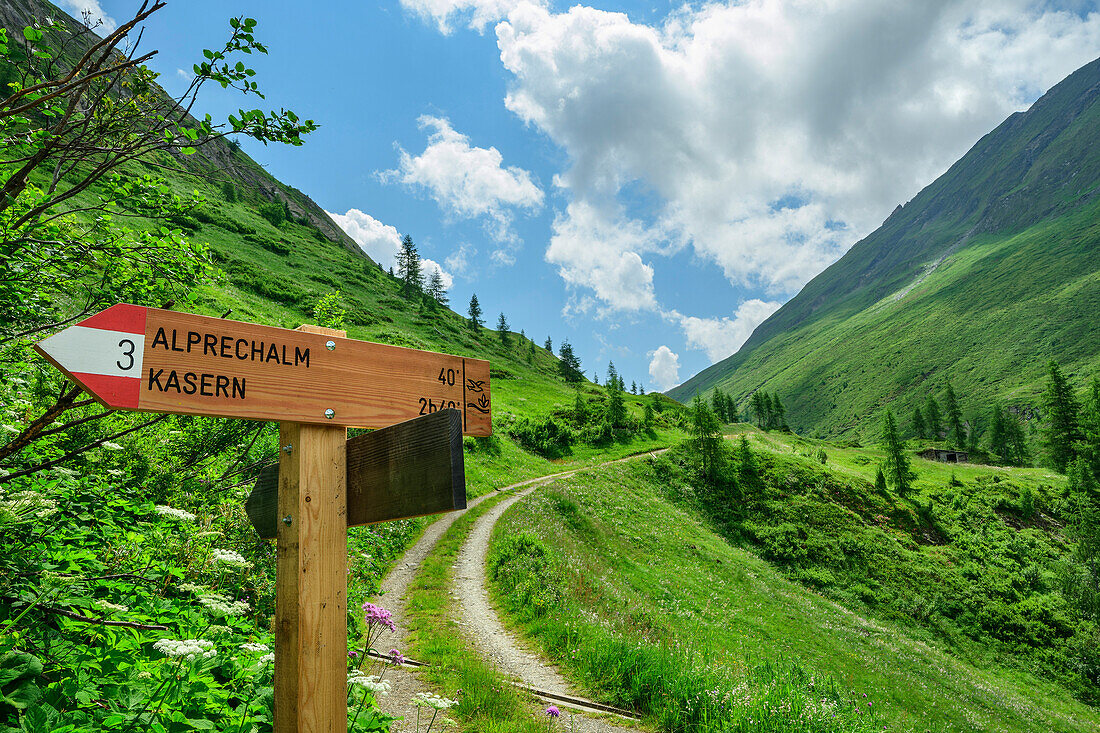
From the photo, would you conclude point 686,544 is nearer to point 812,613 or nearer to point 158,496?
point 812,613

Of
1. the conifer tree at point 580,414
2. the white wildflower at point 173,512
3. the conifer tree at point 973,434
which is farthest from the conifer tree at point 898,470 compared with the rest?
the white wildflower at point 173,512

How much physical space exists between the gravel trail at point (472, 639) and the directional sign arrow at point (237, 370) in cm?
448

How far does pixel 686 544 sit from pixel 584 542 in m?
10.3

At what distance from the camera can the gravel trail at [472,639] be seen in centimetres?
647

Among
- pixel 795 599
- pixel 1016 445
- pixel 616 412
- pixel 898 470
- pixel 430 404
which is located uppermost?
pixel 616 412

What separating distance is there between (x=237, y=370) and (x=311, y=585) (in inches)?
50.5

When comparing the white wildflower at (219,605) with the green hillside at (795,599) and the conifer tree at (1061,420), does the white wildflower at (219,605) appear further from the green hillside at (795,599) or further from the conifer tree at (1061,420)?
the conifer tree at (1061,420)

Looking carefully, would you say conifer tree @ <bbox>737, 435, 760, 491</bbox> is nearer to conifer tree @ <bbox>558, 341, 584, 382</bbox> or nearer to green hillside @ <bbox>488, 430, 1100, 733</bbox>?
green hillside @ <bbox>488, 430, 1100, 733</bbox>

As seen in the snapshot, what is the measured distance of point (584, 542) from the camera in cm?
2320

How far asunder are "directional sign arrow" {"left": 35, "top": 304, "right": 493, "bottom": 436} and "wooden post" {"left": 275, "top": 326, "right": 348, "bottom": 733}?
250 mm

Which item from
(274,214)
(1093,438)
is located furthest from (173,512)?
(274,214)

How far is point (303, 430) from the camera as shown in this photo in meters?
2.84

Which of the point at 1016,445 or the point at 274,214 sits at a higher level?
the point at 274,214

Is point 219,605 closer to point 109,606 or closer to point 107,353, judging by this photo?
point 109,606
